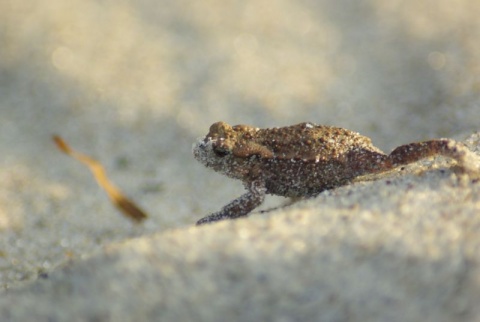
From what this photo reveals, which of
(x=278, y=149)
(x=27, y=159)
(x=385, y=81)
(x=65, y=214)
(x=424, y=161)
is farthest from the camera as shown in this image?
(x=385, y=81)

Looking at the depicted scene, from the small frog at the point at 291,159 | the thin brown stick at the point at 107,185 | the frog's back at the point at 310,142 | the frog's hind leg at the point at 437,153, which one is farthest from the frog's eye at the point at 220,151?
the thin brown stick at the point at 107,185

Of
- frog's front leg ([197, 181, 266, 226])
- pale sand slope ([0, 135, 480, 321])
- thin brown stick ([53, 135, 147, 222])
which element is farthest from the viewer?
thin brown stick ([53, 135, 147, 222])

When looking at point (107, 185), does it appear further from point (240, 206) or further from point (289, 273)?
point (289, 273)

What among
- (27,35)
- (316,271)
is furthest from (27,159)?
(316,271)

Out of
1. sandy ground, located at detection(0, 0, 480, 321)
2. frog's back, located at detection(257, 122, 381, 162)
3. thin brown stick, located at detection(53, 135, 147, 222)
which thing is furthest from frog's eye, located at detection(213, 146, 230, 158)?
thin brown stick, located at detection(53, 135, 147, 222)

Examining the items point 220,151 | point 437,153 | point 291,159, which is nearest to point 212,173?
point 220,151

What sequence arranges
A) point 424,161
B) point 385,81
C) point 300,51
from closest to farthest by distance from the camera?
point 424,161
point 385,81
point 300,51

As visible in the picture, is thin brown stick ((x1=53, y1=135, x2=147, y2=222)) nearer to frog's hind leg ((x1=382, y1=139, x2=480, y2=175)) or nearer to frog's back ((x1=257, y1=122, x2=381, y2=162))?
frog's back ((x1=257, y1=122, x2=381, y2=162))

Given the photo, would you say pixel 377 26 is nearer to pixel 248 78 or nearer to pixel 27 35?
pixel 248 78
